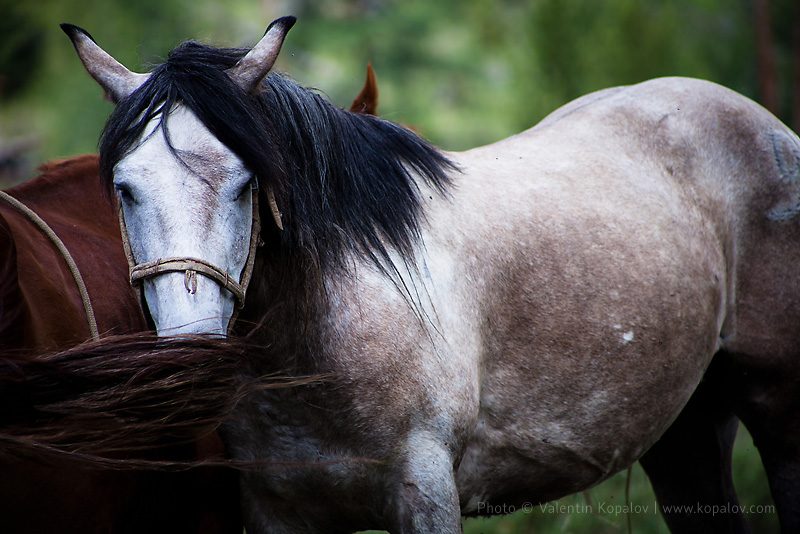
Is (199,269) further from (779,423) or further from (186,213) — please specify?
(779,423)

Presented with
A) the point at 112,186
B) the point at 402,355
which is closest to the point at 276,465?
the point at 402,355

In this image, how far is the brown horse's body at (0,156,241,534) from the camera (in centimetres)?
172

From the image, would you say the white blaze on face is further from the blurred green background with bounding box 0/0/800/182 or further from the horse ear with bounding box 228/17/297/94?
the blurred green background with bounding box 0/0/800/182

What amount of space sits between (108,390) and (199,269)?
1.21 ft

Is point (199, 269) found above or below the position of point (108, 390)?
Result: above

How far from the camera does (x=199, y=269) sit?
61.4 inches

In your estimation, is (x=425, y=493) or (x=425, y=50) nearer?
(x=425, y=493)

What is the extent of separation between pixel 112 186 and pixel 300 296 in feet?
1.93

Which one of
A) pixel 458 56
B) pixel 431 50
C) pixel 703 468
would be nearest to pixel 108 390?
pixel 703 468

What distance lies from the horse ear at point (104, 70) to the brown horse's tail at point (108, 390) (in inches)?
27.5

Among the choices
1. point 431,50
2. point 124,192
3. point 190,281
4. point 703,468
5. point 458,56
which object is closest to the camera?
point 190,281

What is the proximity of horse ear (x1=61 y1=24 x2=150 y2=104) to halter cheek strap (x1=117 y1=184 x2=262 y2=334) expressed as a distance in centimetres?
34

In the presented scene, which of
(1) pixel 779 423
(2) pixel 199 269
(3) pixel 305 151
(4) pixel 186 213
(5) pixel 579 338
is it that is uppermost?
(3) pixel 305 151

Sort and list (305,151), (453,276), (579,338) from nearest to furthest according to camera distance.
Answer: (305,151) < (453,276) < (579,338)
